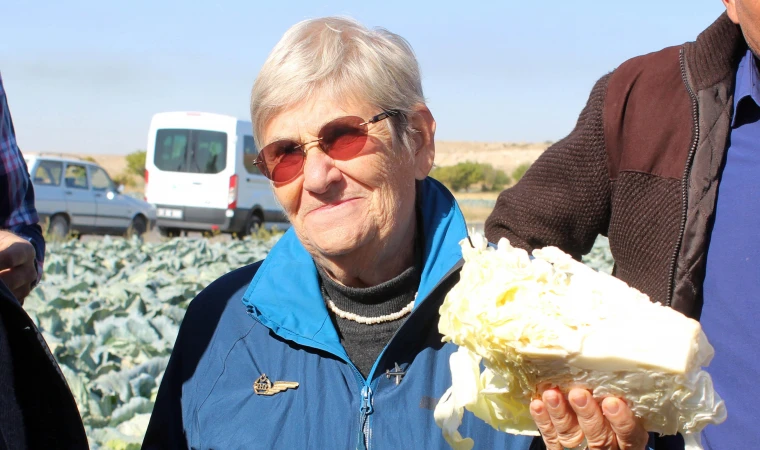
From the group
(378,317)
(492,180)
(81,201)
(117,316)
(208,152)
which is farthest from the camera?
(492,180)

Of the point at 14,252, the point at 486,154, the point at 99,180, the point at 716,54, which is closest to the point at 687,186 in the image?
the point at 716,54

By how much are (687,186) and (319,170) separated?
3.66 ft

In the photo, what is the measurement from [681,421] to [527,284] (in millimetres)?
483

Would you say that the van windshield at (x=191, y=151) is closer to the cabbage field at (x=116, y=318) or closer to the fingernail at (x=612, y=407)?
the cabbage field at (x=116, y=318)

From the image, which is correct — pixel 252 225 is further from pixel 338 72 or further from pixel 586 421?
pixel 586 421

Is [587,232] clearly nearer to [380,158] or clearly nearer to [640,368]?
[380,158]

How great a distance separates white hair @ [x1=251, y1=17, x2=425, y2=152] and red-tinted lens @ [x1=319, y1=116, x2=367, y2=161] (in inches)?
3.6

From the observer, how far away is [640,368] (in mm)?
1854

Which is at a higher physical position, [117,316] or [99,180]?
[117,316]

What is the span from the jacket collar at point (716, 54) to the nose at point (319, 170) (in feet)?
3.82

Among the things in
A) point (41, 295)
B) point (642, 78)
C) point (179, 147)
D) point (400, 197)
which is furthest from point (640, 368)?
point (179, 147)

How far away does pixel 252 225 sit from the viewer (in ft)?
70.5

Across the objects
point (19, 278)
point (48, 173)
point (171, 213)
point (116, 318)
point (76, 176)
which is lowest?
point (171, 213)

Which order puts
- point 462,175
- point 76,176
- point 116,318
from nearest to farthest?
point 116,318 → point 76,176 → point 462,175
